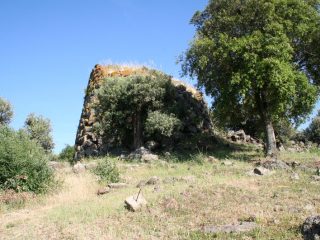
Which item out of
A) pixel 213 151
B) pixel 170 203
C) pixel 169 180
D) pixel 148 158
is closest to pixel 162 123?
pixel 148 158

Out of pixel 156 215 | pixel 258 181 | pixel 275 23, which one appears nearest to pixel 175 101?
pixel 275 23

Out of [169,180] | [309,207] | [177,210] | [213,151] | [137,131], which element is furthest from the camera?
[213,151]

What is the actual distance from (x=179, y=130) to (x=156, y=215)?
1595cm

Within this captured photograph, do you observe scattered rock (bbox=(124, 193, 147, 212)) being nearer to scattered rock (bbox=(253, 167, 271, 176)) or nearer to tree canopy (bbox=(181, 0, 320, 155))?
scattered rock (bbox=(253, 167, 271, 176))

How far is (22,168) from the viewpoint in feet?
59.6

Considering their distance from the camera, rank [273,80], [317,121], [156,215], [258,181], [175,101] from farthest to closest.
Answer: [317,121]
[175,101]
[273,80]
[258,181]
[156,215]

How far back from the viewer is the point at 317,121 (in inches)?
1859

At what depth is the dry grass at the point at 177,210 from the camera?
39.2 feet

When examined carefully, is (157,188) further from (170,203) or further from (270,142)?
(270,142)

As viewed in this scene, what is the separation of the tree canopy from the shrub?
8578mm

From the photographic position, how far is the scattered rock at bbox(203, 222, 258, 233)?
11.3 meters

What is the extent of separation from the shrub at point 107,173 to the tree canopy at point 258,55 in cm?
858

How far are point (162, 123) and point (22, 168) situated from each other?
33.8 ft

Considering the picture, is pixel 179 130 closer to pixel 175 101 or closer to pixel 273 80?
pixel 175 101
